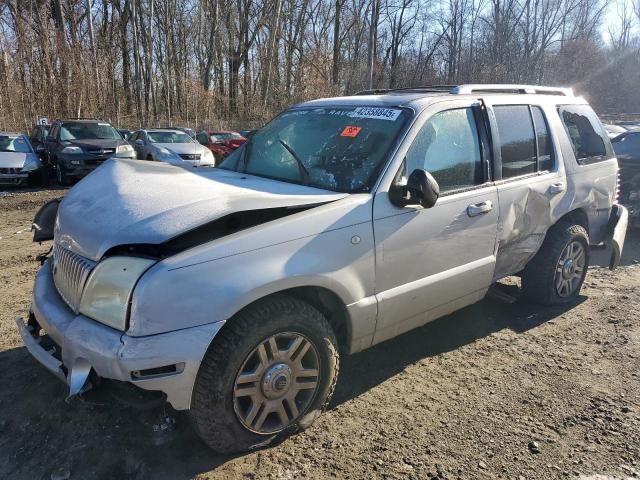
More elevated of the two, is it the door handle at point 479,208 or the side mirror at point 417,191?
the side mirror at point 417,191

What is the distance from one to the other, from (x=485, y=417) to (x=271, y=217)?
6.05ft

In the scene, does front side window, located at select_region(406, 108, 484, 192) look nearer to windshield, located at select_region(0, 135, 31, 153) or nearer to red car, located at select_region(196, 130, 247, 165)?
windshield, located at select_region(0, 135, 31, 153)

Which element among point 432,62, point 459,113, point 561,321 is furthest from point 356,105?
point 432,62

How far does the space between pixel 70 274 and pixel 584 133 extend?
15.4 feet

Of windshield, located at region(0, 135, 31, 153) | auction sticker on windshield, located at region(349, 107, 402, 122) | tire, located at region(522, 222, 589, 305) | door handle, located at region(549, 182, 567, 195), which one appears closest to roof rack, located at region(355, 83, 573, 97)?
auction sticker on windshield, located at region(349, 107, 402, 122)

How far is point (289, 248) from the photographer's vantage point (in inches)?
105

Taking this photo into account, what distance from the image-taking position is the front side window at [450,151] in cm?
339

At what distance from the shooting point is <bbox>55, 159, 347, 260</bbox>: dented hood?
2504 mm

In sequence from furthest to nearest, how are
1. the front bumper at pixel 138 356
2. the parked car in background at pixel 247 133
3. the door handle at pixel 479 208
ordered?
the parked car in background at pixel 247 133, the door handle at pixel 479 208, the front bumper at pixel 138 356

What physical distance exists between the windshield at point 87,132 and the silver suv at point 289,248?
11.4 m

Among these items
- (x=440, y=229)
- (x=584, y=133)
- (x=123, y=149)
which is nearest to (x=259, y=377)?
(x=440, y=229)

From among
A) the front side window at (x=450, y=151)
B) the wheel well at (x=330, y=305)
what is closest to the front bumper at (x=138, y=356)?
the wheel well at (x=330, y=305)

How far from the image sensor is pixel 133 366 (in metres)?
2.31

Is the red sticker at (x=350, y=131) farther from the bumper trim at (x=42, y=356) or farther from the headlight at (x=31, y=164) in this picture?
the headlight at (x=31, y=164)
